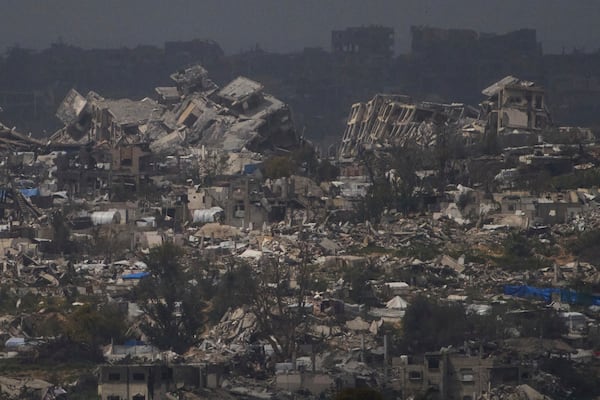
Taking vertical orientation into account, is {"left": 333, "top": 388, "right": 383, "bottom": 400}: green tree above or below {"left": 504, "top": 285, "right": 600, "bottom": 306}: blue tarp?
below

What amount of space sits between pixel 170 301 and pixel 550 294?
4.77 m

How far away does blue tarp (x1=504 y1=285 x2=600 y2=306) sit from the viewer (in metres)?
38.9

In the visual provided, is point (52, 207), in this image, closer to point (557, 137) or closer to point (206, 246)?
point (206, 246)

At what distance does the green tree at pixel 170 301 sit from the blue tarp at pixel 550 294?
395 cm

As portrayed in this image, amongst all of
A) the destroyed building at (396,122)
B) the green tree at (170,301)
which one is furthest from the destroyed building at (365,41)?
the green tree at (170,301)

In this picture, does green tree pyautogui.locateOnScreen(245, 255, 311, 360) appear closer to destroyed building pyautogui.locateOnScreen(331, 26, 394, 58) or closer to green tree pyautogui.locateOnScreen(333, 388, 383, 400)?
green tree pyautogui.locateOnScreen(333, 388, 383, 400)

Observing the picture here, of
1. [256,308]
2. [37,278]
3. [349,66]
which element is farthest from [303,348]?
[349,66]

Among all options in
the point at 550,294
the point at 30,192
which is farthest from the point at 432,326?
A: the point at 30,192

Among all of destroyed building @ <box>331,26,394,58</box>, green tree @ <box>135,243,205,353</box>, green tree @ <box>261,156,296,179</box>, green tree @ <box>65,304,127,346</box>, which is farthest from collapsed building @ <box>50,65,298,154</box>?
destroyed building @ <box>331,26,394,58</box>

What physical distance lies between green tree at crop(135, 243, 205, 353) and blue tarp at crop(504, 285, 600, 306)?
13.0 ft

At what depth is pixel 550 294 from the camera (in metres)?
39.1

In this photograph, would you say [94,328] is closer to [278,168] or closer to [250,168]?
[278,168]

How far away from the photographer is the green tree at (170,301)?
3684 centimetres

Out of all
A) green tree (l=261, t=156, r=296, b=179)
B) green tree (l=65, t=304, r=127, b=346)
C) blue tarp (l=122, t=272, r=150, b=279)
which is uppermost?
green tree (l=261, t=156, r=296, b=179)
